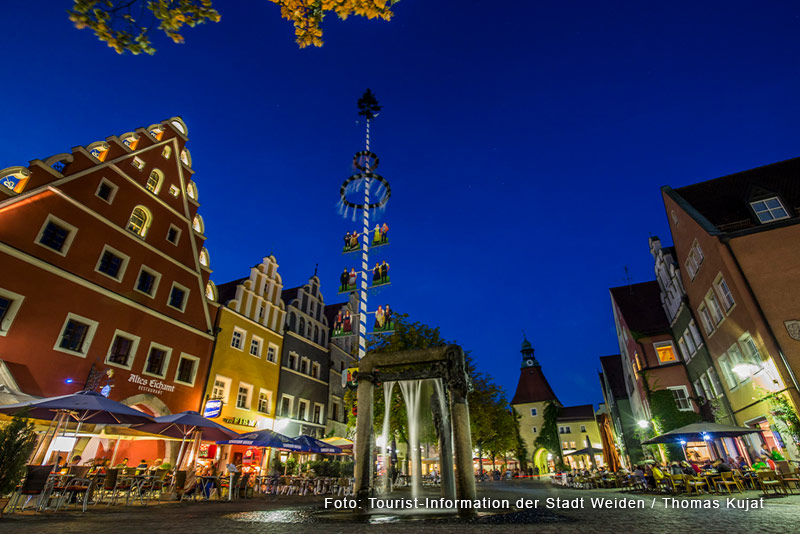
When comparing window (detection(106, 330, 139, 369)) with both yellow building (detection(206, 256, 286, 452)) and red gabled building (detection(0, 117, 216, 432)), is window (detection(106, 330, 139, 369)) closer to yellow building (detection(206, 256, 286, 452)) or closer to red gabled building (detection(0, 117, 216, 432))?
red gabled building (detection(0, 117, 216, 432))

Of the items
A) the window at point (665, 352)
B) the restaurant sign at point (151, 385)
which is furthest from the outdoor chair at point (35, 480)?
the window at point (665, 352)

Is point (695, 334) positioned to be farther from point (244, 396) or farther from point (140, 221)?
point (140, 221)

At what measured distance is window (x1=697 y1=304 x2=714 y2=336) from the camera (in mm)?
24109

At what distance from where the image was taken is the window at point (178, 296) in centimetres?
2498

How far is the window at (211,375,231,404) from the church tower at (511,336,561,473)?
181 feet

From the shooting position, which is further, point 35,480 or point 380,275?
point 380,275

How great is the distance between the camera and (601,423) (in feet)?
188

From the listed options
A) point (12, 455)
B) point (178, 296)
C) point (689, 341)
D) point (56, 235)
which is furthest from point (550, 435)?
point (12, 455)

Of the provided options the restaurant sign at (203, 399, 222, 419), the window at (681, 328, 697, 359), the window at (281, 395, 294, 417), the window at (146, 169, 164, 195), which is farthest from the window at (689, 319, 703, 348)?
the window at (146, 169, 164, 195)

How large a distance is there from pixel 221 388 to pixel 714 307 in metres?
31.3

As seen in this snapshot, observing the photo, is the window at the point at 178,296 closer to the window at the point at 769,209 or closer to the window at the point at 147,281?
the window at the point at 147,281

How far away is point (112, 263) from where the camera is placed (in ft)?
71.8

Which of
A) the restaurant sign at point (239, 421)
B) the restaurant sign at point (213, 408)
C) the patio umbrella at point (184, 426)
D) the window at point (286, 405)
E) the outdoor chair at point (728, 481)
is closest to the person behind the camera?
the outdoor chair at point (728, 481)

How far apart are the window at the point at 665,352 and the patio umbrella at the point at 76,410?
3398 cm
